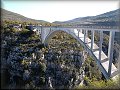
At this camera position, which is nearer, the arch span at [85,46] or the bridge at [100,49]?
the bridge at [100,49]

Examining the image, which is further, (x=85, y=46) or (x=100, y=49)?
(x=85, y=46)

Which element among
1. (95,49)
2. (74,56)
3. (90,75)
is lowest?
(90,75)

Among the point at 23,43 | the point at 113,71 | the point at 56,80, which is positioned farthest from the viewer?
the point at 23,43

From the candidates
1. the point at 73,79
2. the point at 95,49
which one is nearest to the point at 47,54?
the point at 73,79

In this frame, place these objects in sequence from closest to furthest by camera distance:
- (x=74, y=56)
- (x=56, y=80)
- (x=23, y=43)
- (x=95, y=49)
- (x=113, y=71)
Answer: (x=113, y=71), (x=95, y=49), (x=56, y=80), (x=74, y=56), (x=23, y=43)

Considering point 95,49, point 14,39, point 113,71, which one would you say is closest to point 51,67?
point 14,39

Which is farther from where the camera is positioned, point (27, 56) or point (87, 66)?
point (87, 66)

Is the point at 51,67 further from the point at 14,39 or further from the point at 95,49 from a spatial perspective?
the point at 95,49

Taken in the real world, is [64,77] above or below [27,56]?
below

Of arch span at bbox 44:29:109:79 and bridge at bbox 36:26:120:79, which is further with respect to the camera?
arch span at bbox 44:29:109:79

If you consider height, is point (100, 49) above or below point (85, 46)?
above
